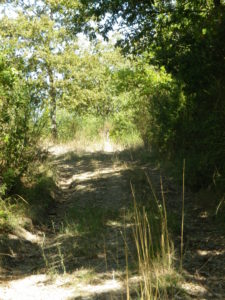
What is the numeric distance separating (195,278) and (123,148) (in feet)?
30.4

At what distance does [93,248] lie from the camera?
4824 mm

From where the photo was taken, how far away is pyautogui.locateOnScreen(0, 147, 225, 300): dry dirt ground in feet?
12.4

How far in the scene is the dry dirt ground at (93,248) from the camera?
378cm

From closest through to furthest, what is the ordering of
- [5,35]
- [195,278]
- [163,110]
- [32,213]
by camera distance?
[195,278], [32,213], [163,110], [5,35]

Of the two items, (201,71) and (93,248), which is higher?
(201,71)

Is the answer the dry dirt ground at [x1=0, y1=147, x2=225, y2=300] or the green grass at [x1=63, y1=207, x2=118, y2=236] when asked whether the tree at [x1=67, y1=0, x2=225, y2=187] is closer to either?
the dry dirt ground at [x1=0, y1=147, x2=225, y2=300]

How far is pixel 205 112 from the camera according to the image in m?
5.71

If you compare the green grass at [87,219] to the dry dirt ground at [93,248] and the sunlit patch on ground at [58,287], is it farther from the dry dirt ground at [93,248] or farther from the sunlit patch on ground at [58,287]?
the sunlit patch on ground at [58,287]

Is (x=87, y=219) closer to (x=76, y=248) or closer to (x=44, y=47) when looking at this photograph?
(x=76, y=248)

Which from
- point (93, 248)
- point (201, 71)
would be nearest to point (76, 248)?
point (93, 248)

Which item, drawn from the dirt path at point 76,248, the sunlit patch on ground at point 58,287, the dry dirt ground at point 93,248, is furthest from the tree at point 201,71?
the sunlit patch on ground at point 58,287

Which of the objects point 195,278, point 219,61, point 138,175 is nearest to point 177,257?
point 195,278

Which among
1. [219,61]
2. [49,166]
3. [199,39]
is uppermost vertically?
[199,39]

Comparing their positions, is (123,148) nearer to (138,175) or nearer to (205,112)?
(138,175)
